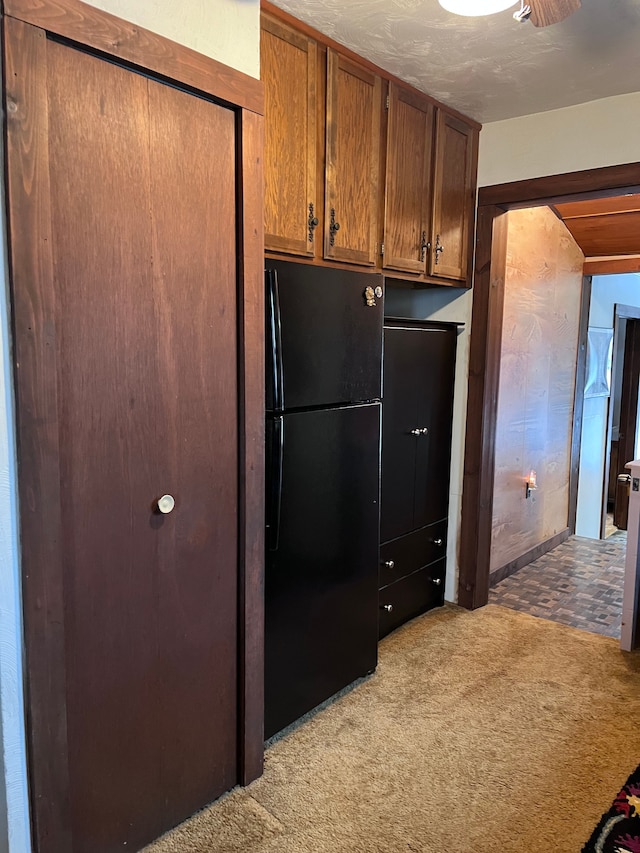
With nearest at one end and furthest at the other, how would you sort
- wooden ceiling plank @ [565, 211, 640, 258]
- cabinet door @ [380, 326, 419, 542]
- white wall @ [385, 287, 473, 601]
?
cabinet door @ [380, 326, 419, 542], white wall @ [385, 287, 473, 601], wooden ceiling plank @ [565, 211, 640, 258]

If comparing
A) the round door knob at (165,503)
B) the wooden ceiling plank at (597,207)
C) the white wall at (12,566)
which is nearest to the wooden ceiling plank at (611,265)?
the wooden ceiling plank at (597,207)

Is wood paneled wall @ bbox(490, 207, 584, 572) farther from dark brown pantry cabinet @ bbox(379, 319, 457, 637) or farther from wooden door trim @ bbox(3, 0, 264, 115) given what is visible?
wooden door trim @ bbox(3, 0, 264, 115)

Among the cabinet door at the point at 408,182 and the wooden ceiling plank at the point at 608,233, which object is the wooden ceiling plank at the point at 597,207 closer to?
the wooden ceiling plank at the point at 608,233

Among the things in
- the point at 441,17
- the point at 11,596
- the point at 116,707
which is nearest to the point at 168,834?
the point at 116,707

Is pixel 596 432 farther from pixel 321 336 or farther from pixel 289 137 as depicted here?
pixel 289 137

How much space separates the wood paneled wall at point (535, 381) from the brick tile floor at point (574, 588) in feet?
0.48

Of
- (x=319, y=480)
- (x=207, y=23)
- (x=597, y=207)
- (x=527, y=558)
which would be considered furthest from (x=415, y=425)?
(x=597, y=207)

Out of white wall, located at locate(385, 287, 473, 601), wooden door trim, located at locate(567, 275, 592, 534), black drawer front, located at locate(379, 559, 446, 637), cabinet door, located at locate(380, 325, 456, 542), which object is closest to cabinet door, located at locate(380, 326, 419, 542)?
cabinet door, located at locate(380, 325, 456, 542)

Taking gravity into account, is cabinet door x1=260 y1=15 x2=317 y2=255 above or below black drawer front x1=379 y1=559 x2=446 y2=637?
above

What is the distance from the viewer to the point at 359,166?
96.9 inches

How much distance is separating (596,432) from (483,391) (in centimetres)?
234

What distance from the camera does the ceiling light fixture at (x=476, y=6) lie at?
1711mm

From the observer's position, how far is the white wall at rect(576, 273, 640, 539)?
4836 mm

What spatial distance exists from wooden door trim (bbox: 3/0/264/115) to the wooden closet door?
34mm
